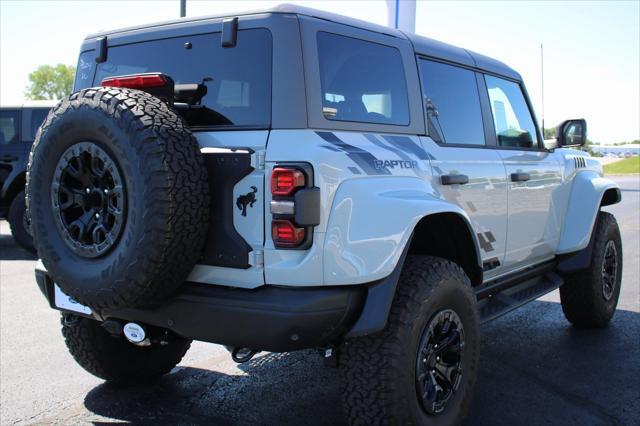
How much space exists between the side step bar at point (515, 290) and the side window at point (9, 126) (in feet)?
24.3

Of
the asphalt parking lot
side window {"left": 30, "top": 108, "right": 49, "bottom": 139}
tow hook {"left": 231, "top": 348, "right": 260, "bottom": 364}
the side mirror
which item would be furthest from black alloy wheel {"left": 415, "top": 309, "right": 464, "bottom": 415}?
side window {"left": 30, "top": 108, "right": 49, "bottom": 139}

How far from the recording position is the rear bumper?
2.47m

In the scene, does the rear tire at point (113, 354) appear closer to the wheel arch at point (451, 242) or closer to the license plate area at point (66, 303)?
the license plate area at point (66, 303)

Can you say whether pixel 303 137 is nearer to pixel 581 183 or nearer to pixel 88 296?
pixel 88 296

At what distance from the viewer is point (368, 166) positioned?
2.70m

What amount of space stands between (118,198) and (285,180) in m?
0.67

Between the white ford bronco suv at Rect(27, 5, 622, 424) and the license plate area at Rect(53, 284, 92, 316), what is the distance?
2 cm

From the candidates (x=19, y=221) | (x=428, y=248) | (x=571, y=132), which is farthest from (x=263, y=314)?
(x=19, y=221)

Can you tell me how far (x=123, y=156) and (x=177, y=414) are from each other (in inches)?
63.7

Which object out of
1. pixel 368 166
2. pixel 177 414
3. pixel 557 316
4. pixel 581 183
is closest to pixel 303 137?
pixel 368 166

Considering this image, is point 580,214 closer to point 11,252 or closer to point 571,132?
point 571,132

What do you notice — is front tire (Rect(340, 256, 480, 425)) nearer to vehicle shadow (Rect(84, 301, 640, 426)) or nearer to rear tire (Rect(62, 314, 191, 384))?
vehicle shadow (Rect(84, 301, 640, 426))

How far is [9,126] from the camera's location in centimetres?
889

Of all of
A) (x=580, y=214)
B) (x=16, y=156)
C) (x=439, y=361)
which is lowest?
(x=439, y=361)
